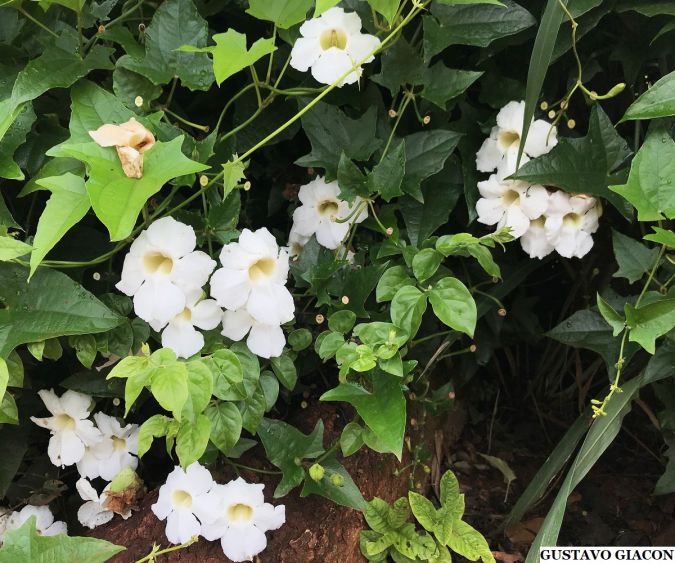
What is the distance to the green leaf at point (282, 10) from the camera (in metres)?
0.80

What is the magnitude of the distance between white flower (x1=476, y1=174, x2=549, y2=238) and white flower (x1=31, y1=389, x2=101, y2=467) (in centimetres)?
65

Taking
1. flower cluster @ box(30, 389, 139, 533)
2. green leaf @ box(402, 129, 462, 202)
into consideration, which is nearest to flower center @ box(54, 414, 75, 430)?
flower cluster @ box(30, 389, 139, 533)

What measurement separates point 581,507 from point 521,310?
0.41 metres

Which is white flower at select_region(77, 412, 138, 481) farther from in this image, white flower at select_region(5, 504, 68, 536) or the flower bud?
the flower bud

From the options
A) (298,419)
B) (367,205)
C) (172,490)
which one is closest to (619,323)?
(367,205)

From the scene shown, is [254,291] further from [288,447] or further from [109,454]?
[109,454]

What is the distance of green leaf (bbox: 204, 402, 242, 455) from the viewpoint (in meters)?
0.81

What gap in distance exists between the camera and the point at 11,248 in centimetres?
71

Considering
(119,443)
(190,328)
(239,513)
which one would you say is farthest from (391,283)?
(119,443)

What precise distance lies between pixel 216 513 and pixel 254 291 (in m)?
0.30

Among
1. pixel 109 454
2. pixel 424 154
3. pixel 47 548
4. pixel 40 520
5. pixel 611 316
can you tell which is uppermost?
pixel 424 154

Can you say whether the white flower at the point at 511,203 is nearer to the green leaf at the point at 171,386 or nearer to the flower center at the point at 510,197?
the flower center at the point at 510,197

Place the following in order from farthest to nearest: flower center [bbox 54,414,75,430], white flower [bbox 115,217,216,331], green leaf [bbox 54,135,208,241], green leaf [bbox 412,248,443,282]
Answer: flower center [bbox 54,414,75,430]
green leaf [bbox 412,248,443,282]
white flower [bbox 115,217,216,331]
green leaf [bbox 54,135,208,241]

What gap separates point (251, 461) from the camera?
99 cm
